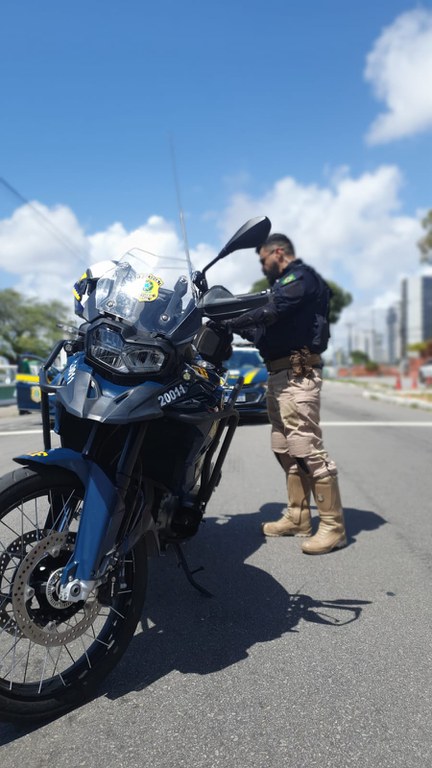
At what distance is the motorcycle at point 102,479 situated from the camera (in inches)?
76.7

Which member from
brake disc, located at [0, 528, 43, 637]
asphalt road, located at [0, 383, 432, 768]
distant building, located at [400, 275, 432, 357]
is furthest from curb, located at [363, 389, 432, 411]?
distant building, located at [400, 275, 432, 357]

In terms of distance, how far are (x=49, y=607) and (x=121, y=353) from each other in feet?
2.89

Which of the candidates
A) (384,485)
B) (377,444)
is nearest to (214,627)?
(384,485)

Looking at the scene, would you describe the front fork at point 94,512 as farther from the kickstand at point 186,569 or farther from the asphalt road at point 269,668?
the kickstand at point 186,569

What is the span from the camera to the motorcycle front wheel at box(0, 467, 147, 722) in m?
1.90

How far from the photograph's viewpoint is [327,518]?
12.4 ft

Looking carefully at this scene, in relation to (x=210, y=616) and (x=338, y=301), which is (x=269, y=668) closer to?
(x=210, y=616)

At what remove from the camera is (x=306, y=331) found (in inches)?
149

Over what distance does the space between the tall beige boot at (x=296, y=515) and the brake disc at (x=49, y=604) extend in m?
2.15

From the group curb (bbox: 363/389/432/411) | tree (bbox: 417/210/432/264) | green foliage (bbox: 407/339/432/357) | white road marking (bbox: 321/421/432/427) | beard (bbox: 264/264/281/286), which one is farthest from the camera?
green foliage (bbox: 407/339/432/357)

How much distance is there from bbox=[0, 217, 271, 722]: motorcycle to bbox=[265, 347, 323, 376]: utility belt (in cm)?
131

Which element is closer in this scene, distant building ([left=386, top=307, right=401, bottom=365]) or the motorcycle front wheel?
the motorcycle front wheel

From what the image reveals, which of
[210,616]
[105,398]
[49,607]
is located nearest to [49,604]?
[49,607]

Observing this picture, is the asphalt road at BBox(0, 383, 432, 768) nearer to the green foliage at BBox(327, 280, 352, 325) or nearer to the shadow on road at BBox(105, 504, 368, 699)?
the shadow on road at BBox(105, 504, 368, 699)
